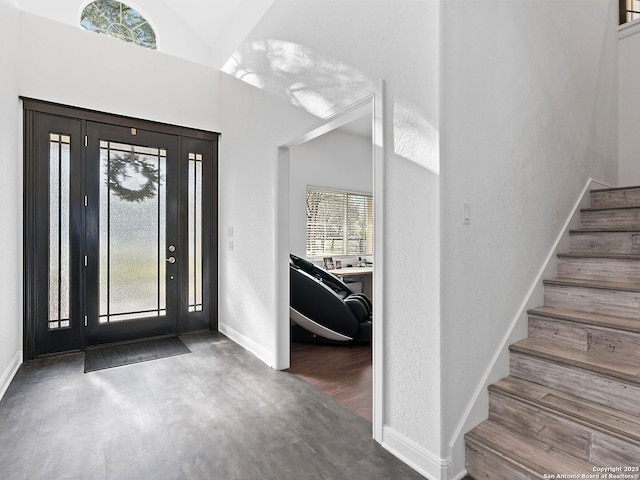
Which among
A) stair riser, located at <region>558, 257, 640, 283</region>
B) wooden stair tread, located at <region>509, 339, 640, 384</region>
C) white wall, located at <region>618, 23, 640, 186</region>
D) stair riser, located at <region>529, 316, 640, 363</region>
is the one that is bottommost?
wooden stair tread, located at <region>509, 339, 640, 384</region>

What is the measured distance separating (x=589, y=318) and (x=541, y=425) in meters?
0.68

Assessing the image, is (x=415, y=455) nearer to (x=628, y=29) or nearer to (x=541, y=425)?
(x=541, y=425)

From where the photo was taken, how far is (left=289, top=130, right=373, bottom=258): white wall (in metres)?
5.37

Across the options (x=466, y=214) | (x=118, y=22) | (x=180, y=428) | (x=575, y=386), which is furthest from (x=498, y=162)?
(x=118, y=22)

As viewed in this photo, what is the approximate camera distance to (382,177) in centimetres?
204

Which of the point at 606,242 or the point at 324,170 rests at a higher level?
the point at 324,170

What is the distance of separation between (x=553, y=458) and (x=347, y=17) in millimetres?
2743

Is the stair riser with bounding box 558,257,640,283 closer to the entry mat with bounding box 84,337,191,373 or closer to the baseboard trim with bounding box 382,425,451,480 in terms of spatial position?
the baseboard trim with bounding box 382,425,451,480

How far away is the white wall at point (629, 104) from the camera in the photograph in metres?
3.47

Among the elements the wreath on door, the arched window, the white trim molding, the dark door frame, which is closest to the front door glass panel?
the wreath on door

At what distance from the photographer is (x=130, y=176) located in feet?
13.0

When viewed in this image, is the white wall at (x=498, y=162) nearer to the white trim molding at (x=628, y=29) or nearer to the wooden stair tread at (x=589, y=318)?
the wooden stair tread at (x=589, y=318)

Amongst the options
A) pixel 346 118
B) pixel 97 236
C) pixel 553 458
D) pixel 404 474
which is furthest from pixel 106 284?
pixel 553 458

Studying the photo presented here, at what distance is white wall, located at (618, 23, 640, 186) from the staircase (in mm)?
1615
